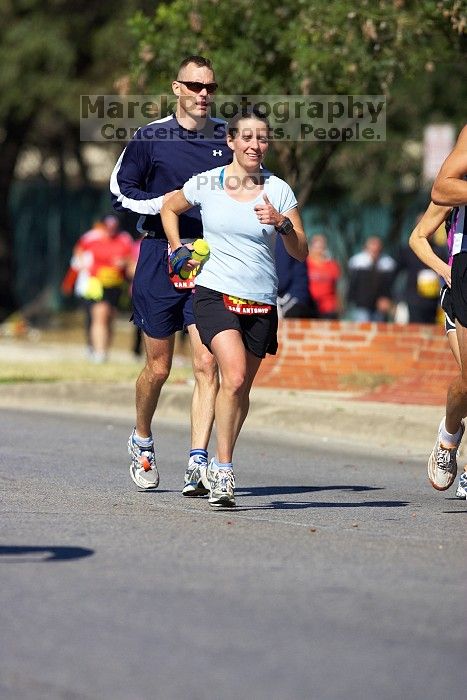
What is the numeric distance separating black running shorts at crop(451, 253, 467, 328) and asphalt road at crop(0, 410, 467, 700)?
1032 mm

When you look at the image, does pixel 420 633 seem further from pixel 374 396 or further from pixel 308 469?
pixel 374 396

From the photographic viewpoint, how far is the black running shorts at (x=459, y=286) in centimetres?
867

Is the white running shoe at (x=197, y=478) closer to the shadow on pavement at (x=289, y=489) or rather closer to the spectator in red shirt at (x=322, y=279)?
the shadow on pavement at (x=289, y=489)

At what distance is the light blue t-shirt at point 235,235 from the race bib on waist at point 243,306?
3 cm

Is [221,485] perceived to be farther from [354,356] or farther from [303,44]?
[303,44]

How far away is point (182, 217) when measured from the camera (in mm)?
9188

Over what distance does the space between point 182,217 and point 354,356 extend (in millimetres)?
7347

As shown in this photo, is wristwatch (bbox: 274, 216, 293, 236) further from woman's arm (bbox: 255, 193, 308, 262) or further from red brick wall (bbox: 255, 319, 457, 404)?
red brick wall (bbox: 255, 319, 457, 404)

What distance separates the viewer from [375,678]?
17.0ft

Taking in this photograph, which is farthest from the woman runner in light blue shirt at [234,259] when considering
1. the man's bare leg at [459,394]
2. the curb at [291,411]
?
the curb at [291,411]

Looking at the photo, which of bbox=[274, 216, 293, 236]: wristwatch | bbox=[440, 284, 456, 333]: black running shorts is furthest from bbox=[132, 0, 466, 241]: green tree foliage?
bbox=[274, 216, 293, 236]: wristwatch

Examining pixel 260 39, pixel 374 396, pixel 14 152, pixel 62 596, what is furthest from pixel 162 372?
pixel 14 152

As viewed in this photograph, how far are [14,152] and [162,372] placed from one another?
2023 cm

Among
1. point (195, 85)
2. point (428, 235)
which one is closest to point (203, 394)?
point (428, 235)
